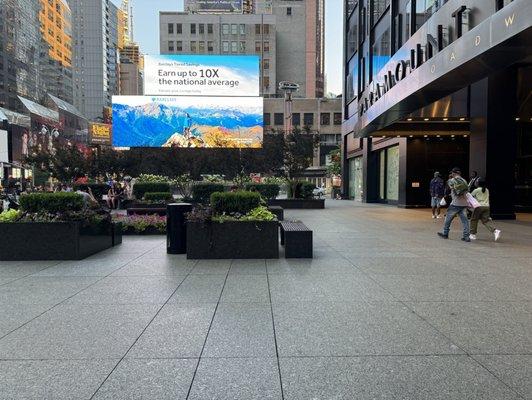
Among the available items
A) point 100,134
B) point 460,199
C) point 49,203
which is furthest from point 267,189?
point 100,134

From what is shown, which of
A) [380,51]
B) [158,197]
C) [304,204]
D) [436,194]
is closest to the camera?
[436,194]

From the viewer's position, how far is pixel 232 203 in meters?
9.23

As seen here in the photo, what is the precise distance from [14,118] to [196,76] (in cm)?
5590

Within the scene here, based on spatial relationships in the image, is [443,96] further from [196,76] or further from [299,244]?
[196,76]

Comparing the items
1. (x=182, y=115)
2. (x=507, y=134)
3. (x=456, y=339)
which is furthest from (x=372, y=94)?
(x=182, y=115)

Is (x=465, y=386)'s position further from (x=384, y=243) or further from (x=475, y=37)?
(x=475, y=37)

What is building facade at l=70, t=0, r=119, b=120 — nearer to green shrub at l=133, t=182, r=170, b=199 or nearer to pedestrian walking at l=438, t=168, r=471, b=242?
green shrub at l=133, t=182, r=170, b=199

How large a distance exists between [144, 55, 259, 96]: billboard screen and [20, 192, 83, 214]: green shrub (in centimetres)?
3948

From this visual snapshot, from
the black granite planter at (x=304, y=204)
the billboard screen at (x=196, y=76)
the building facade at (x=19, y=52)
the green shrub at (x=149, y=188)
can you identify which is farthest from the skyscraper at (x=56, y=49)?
the black granite planter at (x=304, y=204)

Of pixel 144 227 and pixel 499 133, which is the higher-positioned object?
pixel 499 133

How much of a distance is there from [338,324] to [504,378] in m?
1.73

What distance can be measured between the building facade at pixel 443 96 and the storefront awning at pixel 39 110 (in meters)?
80.4

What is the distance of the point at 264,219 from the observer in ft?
29.5

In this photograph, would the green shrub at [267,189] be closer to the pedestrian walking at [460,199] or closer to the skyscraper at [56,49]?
the pedestrian walking at [460,199]
